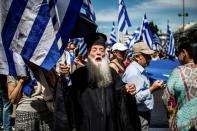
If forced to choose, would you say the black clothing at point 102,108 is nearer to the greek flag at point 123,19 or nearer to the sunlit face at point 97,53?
the sunlit face at point 97,53

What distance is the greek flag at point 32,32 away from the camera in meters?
4.99

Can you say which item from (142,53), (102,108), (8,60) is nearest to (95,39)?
(102,108)

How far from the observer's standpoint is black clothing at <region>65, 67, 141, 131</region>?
5.35 m

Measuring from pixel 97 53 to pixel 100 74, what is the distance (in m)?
0.26

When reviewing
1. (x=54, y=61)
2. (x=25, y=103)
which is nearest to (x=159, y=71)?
(x=25, y=103)

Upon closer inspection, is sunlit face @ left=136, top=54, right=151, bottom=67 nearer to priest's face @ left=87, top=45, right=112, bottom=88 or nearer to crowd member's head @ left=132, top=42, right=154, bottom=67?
crowd member's head @ left=132, top=42, right=154, bottom=67

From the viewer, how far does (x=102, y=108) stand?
17.6 feet

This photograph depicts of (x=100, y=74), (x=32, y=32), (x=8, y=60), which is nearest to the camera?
(x=32, y=32)

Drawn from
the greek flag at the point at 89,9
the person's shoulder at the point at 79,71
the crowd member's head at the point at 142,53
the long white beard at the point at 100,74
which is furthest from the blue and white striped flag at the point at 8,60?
the crowd member's head at the point at 142,53

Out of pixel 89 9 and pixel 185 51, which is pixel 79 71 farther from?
pixel 185 51

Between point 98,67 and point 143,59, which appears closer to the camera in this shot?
point 98,67

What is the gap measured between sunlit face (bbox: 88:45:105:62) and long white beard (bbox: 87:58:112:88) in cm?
6

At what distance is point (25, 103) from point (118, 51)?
11.0 ft

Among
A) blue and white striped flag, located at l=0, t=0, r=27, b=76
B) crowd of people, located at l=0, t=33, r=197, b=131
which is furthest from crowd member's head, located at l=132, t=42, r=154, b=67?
blue and white striped flag, located at l=0, t=0, r=27, b=76
